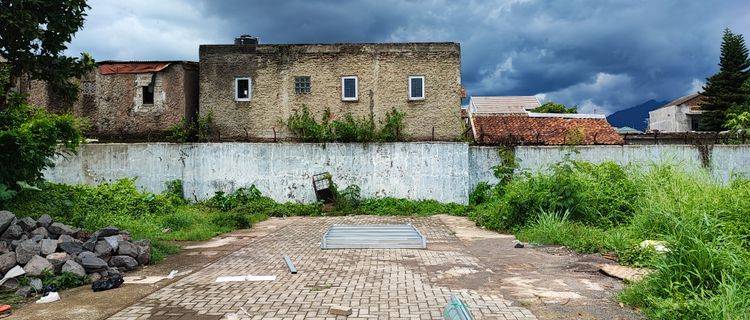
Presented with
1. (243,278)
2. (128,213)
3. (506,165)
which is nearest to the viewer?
(243,278)

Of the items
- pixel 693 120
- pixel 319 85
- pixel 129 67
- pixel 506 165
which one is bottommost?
pixel 506 165

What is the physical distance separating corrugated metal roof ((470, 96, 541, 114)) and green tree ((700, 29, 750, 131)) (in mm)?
12176

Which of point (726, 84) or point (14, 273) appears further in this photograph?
point (726, 84)

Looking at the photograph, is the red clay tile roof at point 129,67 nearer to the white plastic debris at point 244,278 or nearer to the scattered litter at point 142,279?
the scattered litter at point 142,279

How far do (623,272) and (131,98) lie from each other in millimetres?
17767

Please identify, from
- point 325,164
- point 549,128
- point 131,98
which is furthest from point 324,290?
point 549,128

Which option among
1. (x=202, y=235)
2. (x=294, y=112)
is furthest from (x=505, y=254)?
(x=294, y=112)

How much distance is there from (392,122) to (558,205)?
330 inches

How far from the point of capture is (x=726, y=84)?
36.0 m

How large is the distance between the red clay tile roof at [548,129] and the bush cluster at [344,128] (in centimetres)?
433

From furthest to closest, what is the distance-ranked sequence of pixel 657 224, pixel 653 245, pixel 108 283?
1. pixel 657 224
2. pixel 653 245
3. pixel 108 283

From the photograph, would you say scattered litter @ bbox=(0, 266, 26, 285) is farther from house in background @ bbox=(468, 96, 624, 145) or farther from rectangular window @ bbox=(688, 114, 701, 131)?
rectangular window @ bbox=(688, 114, 701, 131)

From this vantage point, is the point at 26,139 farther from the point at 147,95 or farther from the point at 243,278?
the point at 147,95

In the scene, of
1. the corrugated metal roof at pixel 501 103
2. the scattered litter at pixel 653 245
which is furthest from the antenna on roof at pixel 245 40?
the corrugated metal roof at pixel 501 103
